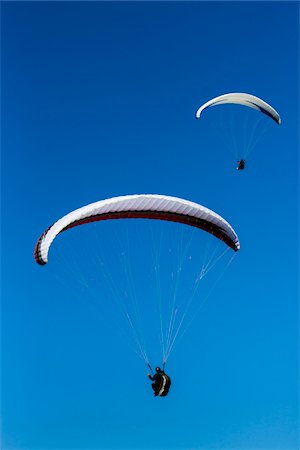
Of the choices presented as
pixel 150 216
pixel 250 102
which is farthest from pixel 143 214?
pixel 250 102

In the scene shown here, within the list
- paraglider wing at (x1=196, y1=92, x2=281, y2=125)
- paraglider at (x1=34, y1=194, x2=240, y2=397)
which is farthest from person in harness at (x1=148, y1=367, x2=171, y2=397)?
paraglider wing at (x1=196, y1=92, x2=281, y2=125)

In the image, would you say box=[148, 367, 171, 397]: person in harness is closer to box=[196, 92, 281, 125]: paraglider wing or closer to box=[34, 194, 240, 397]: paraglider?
box=[34, 194, 240, 397]: paraglider

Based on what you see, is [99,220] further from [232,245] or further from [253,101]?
[253,101]

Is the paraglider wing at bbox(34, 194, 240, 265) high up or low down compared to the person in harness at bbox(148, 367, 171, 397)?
up

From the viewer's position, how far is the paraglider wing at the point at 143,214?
807 inches

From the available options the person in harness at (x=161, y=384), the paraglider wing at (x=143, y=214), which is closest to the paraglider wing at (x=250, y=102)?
the paraglider wing at (x=143, y=214)

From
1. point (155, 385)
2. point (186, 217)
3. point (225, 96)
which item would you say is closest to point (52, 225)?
point (186, 217)

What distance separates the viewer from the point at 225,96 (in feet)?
92.1

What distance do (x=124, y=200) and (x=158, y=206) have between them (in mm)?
1211

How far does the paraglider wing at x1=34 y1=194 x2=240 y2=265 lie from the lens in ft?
67.3

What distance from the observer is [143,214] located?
21.6 metres

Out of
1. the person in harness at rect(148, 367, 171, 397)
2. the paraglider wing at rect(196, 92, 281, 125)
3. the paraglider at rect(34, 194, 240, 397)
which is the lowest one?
the person in harness at rect(148, 367, 171, 397)

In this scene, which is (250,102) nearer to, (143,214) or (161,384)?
(143,214)

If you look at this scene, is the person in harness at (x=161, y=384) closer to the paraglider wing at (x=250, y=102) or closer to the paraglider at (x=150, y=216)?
the paraglider at (x=150, y=216)
